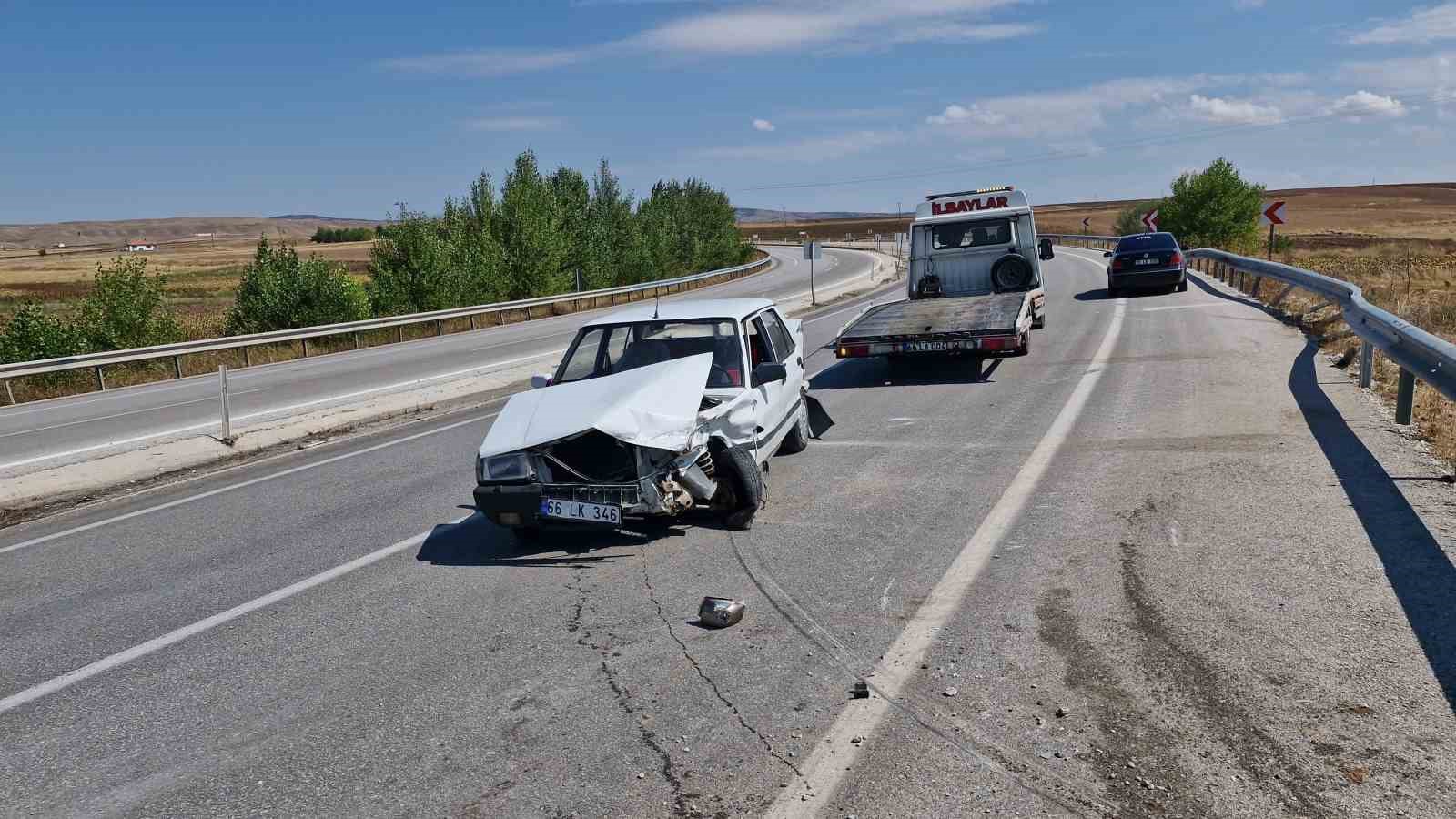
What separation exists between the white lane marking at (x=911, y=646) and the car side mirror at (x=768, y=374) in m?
1.96

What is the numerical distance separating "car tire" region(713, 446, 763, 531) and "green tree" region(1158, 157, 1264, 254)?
58.9 meters

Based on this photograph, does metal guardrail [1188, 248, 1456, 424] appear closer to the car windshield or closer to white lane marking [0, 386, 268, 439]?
the car windshield

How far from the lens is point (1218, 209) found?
2359 inches

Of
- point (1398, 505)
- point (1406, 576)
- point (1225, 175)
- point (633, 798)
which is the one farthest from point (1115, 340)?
point (1225, 175)

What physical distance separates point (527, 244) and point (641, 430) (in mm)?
42094

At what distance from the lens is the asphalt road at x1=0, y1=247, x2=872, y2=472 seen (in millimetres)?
14273

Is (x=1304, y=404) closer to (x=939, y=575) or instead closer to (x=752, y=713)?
(x=939, y=575)

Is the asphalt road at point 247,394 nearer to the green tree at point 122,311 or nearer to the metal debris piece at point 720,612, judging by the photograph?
the green tree at point 122,311

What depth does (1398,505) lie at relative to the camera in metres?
7.08

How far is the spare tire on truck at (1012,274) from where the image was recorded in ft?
58.4

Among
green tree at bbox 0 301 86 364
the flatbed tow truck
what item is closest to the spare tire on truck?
the flatbed tow truck

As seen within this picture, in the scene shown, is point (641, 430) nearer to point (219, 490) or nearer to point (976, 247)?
point (219, 490)

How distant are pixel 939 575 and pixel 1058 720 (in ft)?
6.41

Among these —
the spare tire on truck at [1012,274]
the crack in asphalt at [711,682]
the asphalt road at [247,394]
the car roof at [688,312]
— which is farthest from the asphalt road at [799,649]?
the spare tire on truck at [1012,274]
